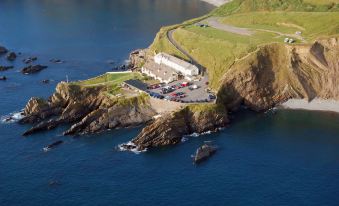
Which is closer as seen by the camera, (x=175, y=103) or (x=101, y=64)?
(x=175, y=103)

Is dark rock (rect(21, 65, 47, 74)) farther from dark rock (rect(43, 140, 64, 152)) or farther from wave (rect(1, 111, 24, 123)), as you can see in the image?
dark rock (rect(43, 140, 64, 152))

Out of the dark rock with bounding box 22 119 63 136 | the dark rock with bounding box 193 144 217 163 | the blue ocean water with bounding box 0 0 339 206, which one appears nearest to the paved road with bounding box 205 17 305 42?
the blue ocean water with bounding box 0 0 339 206

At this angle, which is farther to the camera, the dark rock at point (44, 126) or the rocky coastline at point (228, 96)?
the rocky coastline at point (228, 96)

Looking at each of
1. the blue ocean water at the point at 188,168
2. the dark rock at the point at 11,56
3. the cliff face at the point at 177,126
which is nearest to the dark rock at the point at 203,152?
the blue ocean water at the point at 188,168

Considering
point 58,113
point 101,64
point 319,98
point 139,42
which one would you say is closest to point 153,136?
point 58,113

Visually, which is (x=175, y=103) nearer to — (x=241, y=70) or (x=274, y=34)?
(x=241, y=70)

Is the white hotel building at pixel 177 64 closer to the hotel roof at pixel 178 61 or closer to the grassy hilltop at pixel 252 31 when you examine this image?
the hotel roof at pixel 178 61

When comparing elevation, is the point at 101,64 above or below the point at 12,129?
above
